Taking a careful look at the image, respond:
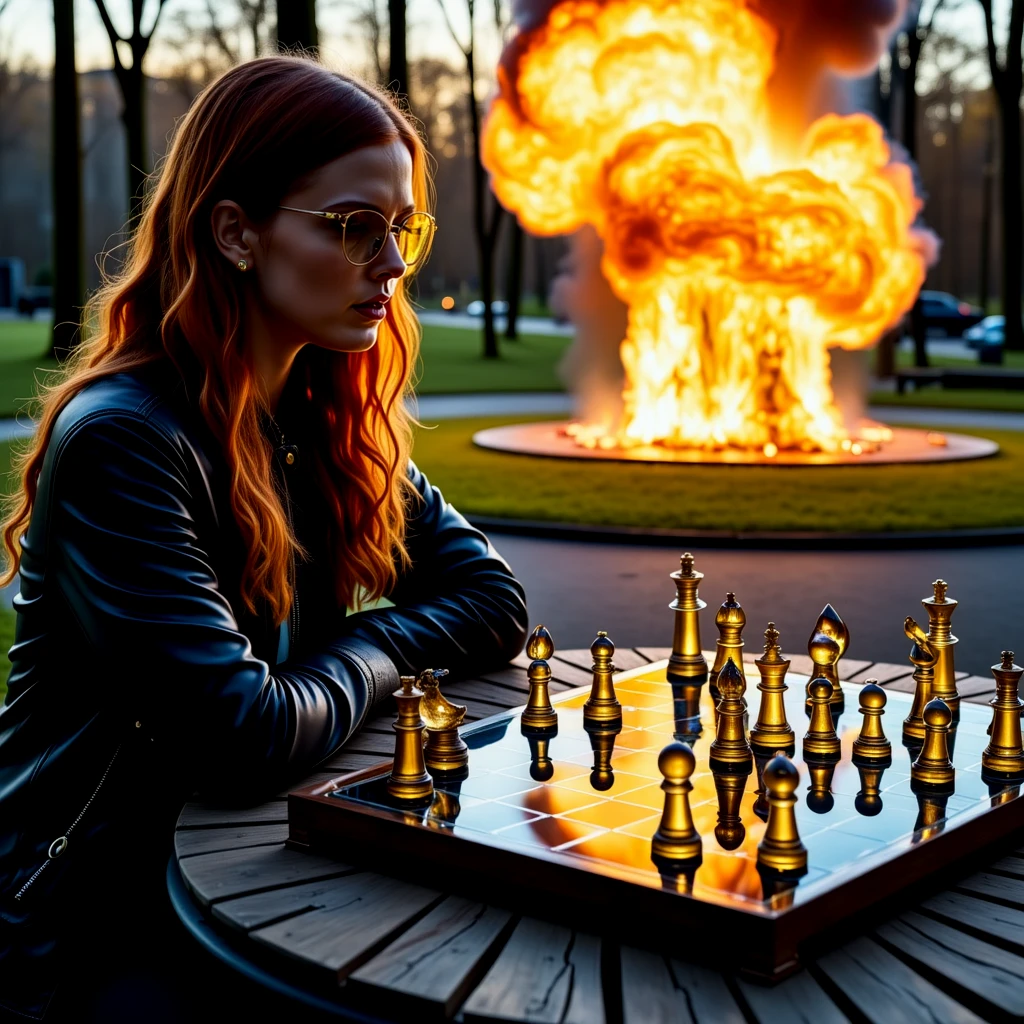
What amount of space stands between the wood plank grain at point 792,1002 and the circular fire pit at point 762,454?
13.6 meters

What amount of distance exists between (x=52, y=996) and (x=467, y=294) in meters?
89.4

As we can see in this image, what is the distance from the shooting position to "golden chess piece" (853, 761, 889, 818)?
8.09 feet

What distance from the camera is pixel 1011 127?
36062 mm

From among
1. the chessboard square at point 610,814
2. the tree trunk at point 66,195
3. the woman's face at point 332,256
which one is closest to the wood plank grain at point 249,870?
the chessboard square at point 610,814

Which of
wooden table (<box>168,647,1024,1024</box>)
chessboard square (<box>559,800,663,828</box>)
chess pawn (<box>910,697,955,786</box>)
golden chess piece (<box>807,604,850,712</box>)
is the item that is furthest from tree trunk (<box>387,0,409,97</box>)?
wooden table (<box>168,647,1024,1024</box>)

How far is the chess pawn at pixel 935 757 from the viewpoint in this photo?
259 cm

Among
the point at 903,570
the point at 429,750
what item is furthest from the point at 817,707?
the point at 903,570

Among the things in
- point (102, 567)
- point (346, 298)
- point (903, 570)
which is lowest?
point (903, 570)

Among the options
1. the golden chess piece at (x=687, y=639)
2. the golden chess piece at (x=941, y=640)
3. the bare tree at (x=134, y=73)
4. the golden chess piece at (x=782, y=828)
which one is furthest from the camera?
the bare tree at (x=134, y=73)

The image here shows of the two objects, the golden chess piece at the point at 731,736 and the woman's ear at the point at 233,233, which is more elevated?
the woman's ear at the point at 233,233

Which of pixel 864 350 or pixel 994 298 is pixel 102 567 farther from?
pixel 994 298

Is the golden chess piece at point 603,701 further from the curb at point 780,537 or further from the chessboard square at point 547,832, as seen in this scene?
the curb at point 780,537

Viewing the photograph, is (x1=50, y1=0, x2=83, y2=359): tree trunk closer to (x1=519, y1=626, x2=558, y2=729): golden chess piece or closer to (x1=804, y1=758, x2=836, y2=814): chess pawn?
(x1=519, y1=626, x2=558, y2=729): golden chess piece

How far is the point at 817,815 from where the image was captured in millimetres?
2424
